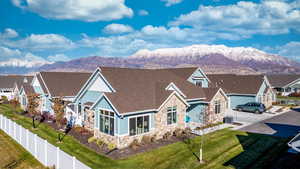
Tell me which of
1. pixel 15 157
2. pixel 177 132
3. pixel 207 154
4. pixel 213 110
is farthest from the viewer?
pixel 213 110

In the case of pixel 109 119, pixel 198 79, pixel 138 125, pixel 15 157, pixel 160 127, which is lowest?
pixel 15 157

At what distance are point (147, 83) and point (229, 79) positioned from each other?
2522 cm

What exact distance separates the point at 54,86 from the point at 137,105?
19.0 metres

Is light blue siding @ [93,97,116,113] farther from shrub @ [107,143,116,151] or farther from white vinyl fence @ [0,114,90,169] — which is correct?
white vinyl fence @ [0,114,90,169]

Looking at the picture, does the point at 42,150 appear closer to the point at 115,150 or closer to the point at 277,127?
the point at 115,150

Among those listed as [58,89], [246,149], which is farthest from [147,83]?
[58,89]

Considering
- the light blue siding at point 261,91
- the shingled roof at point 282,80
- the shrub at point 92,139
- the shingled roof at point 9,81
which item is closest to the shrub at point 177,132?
the shrub at point 92,139

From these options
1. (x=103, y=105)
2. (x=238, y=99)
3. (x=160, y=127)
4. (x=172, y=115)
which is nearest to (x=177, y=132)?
(x=172, y=115)

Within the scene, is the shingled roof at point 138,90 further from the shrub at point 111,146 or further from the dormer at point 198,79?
the dormer at point 198,79

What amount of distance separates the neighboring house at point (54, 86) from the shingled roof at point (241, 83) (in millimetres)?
24087

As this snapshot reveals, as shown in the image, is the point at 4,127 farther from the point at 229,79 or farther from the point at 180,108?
the point at 229,79

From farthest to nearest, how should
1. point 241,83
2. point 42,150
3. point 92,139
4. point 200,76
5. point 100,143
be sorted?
point 241,83 < point 200,76 < point 92,139 < point 100,143 < point 42,150

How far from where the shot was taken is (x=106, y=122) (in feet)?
63.1

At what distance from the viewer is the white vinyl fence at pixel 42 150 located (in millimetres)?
11973
